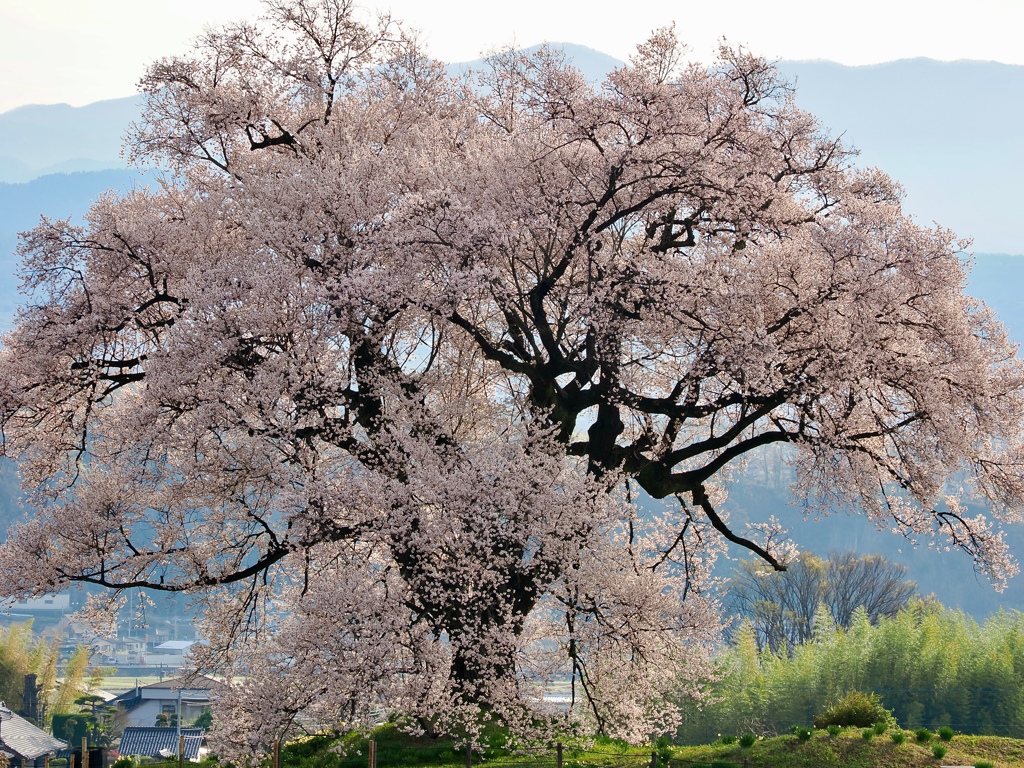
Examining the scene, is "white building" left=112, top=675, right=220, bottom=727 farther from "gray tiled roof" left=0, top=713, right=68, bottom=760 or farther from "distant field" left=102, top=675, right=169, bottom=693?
"distant field" left=102, top=675, right=169, bottom=693

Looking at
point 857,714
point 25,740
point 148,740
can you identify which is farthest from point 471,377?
point 148,740

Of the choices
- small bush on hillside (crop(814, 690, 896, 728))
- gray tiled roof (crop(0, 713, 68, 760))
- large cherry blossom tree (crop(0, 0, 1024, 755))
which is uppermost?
large cherry blossom tree (crop(0, 0, 1024, 755))

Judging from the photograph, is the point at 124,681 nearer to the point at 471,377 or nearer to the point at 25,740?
the point at 25,740

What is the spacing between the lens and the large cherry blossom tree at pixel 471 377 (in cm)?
1730

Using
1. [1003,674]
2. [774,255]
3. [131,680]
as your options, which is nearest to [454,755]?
[774,255]

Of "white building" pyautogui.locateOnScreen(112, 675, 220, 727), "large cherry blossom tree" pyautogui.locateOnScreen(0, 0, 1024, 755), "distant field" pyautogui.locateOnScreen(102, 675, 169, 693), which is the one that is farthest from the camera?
"distant field" pyautogui.locateOnScreen(102, 675, 169, 693)

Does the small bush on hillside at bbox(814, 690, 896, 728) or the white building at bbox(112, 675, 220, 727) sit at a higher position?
the small bush on hillside at bbox(814, 690, 896, 728)

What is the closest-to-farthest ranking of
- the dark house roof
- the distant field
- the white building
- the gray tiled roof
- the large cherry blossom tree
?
1. the large cherry blossom tree
2. the gray tiled roof
3. the dark house roof
4. the white building
5. the distant field

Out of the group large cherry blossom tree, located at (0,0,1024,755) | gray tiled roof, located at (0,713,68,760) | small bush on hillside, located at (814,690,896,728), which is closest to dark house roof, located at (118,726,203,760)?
gray tiled roof, located at (0,713,68,760)

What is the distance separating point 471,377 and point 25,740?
40.9 metres

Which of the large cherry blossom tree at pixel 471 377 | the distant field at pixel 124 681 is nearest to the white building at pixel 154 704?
the distant field at pixel 124 681

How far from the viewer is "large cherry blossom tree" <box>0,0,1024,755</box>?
17297mm

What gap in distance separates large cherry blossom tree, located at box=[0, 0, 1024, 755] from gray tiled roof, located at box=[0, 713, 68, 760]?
1316 inches

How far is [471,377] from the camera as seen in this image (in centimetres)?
2195
